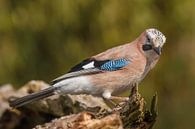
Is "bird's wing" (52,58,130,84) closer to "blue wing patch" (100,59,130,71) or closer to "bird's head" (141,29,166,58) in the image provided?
"blue wing patch" (100,59,130,71)

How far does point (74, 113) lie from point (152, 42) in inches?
38.9

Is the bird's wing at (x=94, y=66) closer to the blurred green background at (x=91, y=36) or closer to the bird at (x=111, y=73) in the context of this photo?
the bird at (x=111, y=73)

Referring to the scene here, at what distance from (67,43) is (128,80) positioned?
5.73 metres

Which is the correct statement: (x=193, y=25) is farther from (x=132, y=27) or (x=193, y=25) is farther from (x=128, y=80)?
(x=128, y=80)

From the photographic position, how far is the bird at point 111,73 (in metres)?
8.55

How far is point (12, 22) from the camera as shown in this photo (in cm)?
1417

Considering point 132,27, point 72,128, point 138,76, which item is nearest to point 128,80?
point 138,76

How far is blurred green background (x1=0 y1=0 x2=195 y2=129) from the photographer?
13891 millimetres

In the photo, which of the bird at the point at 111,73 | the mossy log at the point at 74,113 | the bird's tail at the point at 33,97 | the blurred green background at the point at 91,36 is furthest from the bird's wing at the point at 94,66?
the blurred green background at the point at 91,36

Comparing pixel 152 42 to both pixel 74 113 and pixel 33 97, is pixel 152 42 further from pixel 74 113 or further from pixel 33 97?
pixel 33 97

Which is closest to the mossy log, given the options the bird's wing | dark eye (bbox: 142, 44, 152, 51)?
the bird's wing

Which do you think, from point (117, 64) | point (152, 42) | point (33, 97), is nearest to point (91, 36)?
point (33, 97)

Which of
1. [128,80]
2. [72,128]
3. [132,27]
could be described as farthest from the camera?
[132,27]

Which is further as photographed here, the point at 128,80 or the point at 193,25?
the point at 193,25
